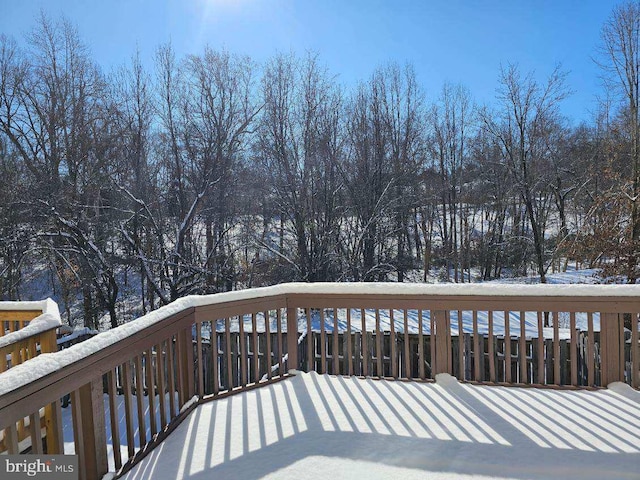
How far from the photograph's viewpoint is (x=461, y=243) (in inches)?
703

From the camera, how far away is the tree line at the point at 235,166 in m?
10.1

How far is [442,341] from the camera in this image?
3365mm

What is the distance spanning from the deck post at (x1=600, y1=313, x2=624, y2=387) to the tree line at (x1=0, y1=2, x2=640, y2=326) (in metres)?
6.10

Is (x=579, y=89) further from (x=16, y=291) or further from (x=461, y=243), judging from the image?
(x=16, y=291)

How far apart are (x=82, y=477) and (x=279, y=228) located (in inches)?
443

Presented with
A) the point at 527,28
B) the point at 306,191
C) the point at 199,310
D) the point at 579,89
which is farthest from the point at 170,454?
the point at 579,89

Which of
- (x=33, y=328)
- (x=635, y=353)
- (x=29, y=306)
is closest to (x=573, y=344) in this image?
(x=635, y=353)

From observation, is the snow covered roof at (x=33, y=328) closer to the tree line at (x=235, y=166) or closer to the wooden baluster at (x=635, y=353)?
the wooden baluster at (x=635, y=353)

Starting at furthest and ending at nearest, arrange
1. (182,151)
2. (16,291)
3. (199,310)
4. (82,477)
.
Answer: (182,151)
(16,291)
(199,310)
(82,477)

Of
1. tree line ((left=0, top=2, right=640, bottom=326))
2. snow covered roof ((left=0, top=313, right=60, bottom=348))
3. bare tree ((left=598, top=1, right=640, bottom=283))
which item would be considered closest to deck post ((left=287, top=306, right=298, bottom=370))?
snow covered roof ((left=0, top=313, right=60, bottom=348))

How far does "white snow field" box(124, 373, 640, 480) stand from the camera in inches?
84.9

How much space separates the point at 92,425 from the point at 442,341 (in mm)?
2599

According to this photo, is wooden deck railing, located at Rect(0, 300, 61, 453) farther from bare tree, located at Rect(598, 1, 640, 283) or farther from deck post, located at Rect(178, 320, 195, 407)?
bare tree, located at Rect(598, 1, 640, 283)

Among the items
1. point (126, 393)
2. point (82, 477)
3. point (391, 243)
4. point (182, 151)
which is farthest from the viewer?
point (391, 243)
